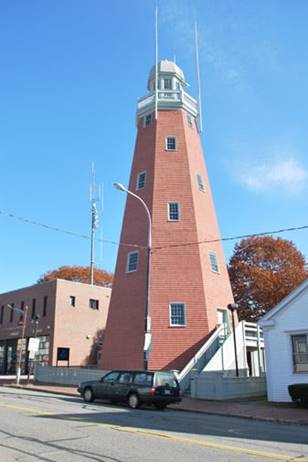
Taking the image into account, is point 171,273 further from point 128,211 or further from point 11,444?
point 11,444

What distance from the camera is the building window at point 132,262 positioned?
2958 centimetres

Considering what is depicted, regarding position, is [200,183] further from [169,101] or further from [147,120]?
[169,101]

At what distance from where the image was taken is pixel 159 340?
26797 mm

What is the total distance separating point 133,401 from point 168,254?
39.1 feet

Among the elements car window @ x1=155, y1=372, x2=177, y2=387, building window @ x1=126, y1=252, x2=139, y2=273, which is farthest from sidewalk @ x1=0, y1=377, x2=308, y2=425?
building window @ x1=126, y1=252, x2=139, y2=273

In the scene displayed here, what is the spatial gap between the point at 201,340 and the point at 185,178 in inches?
410

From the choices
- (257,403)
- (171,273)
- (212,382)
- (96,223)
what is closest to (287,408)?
(257,403)

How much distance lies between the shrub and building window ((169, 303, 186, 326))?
9.04 m

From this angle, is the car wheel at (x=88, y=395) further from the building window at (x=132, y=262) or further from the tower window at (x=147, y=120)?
the tower window at (x=147, y=120)

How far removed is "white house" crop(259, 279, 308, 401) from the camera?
20594 mm

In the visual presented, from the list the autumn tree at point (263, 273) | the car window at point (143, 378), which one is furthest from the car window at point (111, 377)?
the autumn tree at point (263, 273)

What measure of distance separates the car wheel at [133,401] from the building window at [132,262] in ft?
38.9

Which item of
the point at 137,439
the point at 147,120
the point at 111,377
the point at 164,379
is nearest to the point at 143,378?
the point at 164,379

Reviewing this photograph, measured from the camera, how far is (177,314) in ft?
90.0
